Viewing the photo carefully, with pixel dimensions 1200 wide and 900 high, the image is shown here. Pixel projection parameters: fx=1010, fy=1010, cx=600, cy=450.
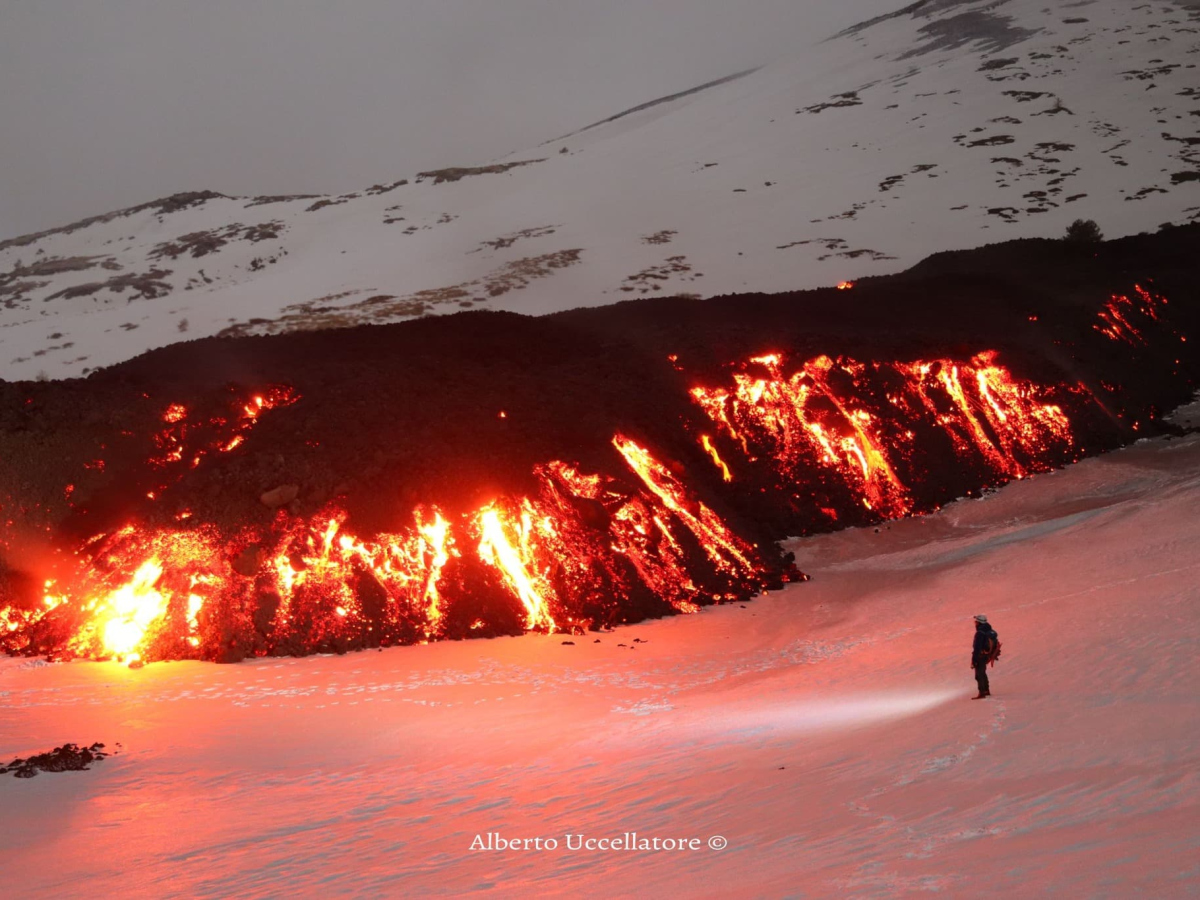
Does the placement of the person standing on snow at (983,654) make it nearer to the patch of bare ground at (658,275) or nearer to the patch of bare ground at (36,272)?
the patch of bare ground at (658,275)

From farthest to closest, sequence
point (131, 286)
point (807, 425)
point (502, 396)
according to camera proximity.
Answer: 1. point (131, 286)
2. point (807, 425)
3. point (502, 396)

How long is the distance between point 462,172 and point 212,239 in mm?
20832

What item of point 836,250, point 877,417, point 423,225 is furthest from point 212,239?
point 877,417

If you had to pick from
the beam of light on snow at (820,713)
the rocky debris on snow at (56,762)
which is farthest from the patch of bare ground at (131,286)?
the beam of light on snow at (820,713)

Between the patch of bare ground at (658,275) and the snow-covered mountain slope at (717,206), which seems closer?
the patch of bare ground at (658,275)

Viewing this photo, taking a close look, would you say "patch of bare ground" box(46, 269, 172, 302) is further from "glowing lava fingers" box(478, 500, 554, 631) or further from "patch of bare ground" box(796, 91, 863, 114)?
"patch of bare ground" box(796, 91, 863, 114)

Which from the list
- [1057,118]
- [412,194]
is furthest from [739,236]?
[412,194]

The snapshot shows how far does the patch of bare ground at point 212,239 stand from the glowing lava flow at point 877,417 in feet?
181

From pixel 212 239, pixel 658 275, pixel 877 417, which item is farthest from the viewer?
pixel 212 239

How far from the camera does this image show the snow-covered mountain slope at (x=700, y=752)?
20.4 feet

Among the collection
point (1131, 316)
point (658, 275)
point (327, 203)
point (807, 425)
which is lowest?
point (807, 425)

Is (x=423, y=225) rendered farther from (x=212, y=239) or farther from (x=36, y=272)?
(x=36, y=272)

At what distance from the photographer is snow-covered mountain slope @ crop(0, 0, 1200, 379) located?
171 feet

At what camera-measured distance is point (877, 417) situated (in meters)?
25.7
